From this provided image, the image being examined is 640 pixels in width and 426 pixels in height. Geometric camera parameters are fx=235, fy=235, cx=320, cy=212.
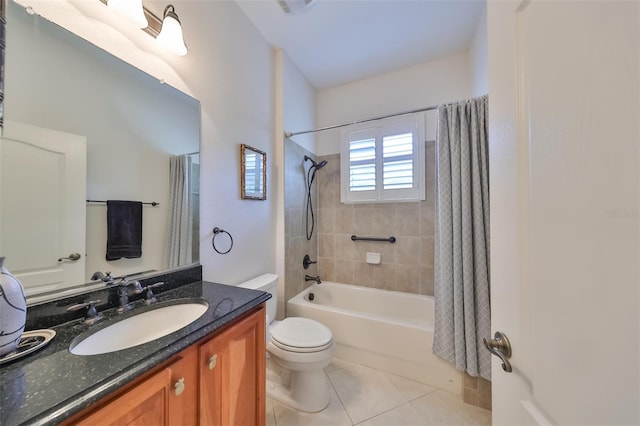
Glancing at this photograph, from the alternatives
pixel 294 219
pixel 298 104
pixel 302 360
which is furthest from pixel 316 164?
pixel 302 360

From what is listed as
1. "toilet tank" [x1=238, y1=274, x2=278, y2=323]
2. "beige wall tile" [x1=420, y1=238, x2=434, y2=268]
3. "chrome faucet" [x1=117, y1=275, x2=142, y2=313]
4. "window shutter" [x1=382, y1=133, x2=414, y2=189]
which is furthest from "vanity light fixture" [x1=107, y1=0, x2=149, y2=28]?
"beige wall tile" [x1=420, y1=238, x2=434, y2=268]

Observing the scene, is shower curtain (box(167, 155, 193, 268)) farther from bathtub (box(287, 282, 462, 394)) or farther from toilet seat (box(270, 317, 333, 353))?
bathtub (box(287, 282, 462, 394))

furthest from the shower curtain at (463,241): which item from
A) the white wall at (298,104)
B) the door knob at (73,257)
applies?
the door knob at (73,257)

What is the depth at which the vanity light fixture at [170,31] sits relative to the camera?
3.78 ft

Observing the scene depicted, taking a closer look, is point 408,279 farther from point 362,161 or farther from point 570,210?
point 570,210

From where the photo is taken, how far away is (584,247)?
0.40 m

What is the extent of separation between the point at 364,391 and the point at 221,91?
233 cm

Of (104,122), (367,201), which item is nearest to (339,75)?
(367,201)

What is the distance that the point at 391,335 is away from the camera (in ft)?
5.97

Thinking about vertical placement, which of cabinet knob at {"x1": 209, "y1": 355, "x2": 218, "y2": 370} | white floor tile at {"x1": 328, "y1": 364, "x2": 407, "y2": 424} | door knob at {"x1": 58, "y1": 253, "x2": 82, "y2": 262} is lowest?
white floor tile at {"x1": 328, "y1": 364, "x2": 407, "y2": 424}

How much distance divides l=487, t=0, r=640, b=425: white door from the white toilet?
1.03 meters

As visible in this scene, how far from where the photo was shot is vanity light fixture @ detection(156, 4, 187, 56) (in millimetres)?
1151

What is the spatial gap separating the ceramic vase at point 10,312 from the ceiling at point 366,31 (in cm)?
187

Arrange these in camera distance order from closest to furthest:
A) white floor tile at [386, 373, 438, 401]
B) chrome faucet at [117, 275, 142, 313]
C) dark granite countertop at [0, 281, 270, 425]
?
dark granite countertop at [0, 281, 270, 425], chrome faucet at [117, 275, 142, 313], white floor tile at [386, 373, 438, 401]
